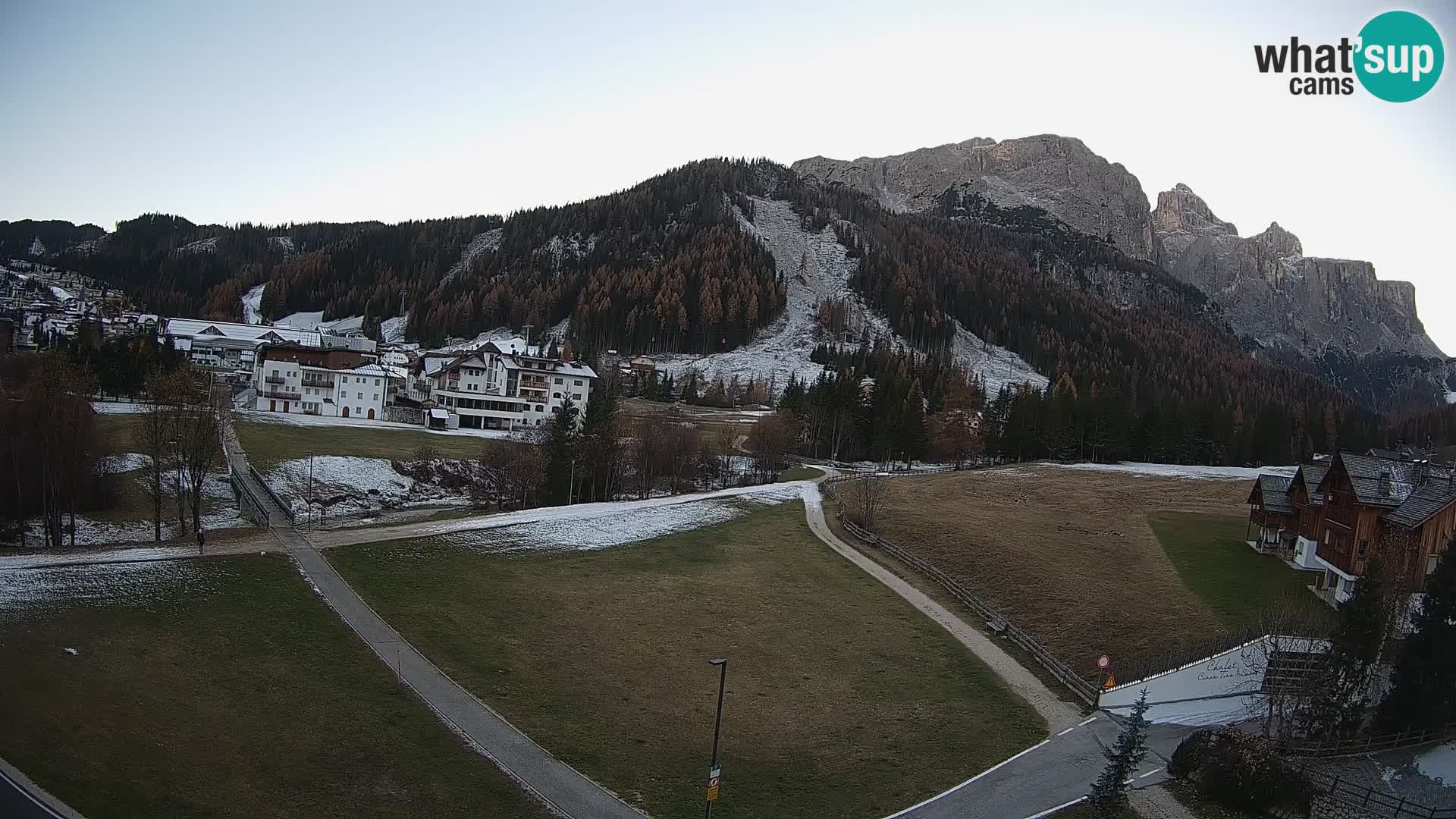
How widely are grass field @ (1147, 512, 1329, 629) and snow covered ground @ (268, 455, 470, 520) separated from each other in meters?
54.1

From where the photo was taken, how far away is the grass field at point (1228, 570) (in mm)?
39719

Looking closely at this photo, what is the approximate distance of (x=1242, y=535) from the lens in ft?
185

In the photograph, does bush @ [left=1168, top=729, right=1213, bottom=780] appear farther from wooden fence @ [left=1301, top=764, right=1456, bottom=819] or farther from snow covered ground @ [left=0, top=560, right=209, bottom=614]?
snow covered ground @ [left=0, top=560, right=209, bottom=614]

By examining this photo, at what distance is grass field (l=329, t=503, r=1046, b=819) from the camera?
26.2 metres

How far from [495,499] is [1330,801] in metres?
61.3

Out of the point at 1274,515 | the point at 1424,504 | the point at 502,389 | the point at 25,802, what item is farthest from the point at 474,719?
the point at 502,389

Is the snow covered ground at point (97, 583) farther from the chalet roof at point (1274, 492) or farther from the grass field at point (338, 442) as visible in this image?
the chalet roof at point (1274, 492)

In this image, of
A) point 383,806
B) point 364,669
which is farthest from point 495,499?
point 383,806

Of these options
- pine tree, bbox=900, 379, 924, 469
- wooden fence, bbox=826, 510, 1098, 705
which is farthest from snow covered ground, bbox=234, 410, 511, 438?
wooden fence, bbox=826, 510, 1098, 705

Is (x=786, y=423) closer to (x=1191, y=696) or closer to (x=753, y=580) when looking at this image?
(x=753, y=580)

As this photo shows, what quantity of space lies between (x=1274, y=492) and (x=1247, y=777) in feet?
111

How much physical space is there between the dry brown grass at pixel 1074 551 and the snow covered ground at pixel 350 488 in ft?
127

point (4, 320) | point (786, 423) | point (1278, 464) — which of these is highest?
point (4, 320)

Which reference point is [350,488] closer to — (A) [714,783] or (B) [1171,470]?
(A) [714,783]
